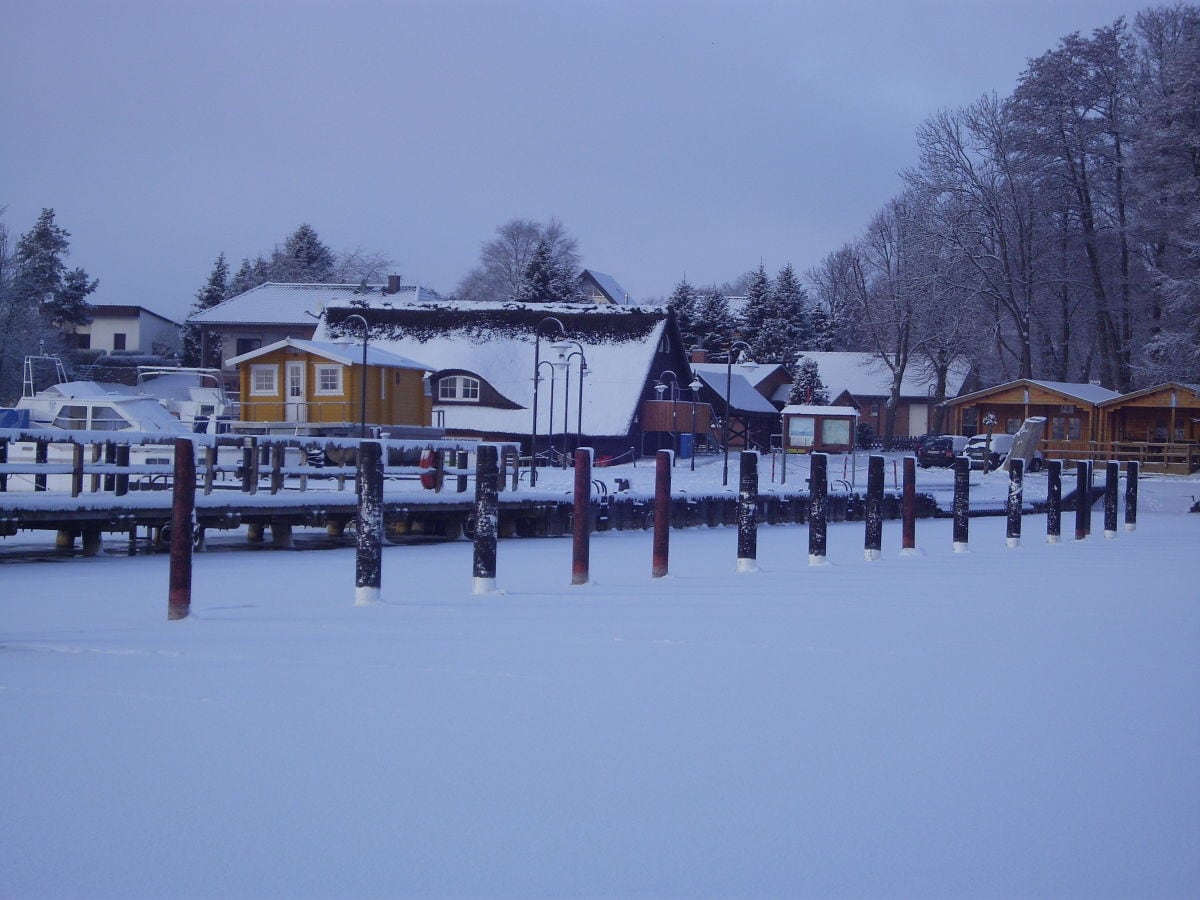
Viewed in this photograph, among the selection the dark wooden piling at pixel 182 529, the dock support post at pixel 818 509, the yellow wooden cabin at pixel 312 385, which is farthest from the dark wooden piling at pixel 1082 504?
the yellow wooden cabin at pixel 312 385

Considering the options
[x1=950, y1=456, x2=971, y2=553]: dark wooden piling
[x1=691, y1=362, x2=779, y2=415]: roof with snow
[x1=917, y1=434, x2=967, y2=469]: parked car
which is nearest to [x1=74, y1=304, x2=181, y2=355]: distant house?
[x1=691, y1=362, x2=779, y2=415]: roof with snow

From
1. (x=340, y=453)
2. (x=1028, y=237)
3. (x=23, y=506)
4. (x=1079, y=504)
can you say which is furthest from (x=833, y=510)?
(x=1028, y=237)

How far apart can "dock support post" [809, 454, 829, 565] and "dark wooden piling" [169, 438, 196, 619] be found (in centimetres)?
666

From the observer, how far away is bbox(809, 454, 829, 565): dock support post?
12.7 meters

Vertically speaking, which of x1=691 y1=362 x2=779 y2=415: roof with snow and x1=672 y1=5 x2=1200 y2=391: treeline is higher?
x1=672 y1=5 x2=1200 y2=391: treeline

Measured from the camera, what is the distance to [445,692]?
222 inches

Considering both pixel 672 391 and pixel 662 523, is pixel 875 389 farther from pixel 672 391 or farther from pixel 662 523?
pixel 662 523

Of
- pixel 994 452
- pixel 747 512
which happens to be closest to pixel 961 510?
pixel 747 512

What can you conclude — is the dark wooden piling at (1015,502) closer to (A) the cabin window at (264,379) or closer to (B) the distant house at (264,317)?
(A) the cabin window at (264,379)

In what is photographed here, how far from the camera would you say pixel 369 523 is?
8.45 metres

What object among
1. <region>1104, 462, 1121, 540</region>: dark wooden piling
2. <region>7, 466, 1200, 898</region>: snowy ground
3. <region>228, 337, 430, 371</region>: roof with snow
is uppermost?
<region>228, 337, 430, 371</region>: roof with snow

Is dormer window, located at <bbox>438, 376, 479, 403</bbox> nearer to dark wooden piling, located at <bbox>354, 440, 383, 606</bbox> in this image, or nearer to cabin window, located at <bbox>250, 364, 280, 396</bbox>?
cabin window, located at <bbox>250, 364, 280, 396</bbox>

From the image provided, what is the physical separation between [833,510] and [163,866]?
2307 cm

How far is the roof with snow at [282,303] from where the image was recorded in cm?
6366
